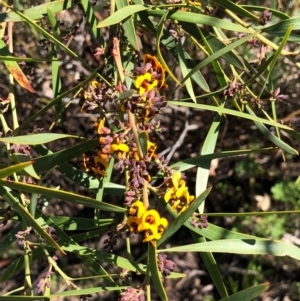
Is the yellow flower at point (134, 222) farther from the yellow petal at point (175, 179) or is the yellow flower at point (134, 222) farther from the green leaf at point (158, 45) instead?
the green leaf at point (158, 45)

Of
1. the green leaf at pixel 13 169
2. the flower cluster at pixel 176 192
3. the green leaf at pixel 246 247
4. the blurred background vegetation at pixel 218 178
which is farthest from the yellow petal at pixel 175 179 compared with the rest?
the blurred background vegetation at pixel 218 178

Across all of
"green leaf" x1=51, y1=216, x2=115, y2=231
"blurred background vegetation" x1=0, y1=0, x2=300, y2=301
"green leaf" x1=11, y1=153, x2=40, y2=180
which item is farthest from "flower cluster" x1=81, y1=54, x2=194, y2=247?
"blurred background vegetation" x1=0, y1=0, x2=300, y2=301

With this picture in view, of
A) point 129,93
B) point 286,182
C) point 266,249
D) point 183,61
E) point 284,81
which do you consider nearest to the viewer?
point 129,93

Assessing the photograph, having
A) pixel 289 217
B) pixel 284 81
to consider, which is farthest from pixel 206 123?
pixel 289 217

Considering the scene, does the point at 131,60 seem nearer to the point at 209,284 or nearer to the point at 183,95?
the point at 183,95

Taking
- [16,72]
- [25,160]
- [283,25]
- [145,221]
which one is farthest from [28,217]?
[283,25]

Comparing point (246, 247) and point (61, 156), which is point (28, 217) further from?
point (246, 247)
